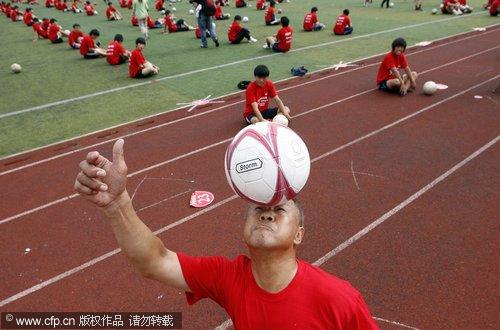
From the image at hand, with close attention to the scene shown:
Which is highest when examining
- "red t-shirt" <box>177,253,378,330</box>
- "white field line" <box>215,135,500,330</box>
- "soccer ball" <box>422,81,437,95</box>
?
"red t-shirt" <box>177,253,378,330</box>

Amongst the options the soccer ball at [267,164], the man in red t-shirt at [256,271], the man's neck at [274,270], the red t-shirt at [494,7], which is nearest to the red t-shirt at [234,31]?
the red t-shirt at [494,7]

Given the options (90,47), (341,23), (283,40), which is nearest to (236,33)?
(283,40)

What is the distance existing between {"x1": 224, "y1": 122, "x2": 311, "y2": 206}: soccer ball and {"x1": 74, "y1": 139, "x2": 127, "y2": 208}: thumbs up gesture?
64 cm

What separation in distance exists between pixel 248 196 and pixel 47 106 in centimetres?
894

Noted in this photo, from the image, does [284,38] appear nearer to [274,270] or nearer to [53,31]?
[53,31]

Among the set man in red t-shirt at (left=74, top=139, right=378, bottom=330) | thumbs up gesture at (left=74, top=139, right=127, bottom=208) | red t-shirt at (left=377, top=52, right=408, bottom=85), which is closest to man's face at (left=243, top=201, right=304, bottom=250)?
man in red t-shirt at (left=74, top=139, right=378, bottom=330)

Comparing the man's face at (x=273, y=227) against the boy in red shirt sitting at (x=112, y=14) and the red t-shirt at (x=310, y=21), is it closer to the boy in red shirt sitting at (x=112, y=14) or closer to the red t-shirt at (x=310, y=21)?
the red t-shirt at (x=310, y=21)

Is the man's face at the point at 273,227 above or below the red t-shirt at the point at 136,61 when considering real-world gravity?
above

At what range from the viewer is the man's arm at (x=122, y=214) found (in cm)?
178

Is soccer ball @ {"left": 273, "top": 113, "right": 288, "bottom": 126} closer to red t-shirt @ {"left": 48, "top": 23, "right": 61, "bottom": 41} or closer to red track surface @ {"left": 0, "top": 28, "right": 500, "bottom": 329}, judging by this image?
red track surface @ {"left": 0, "top": 28, "right": 500, "bottom": 329}

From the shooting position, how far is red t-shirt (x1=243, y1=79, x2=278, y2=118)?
757cm

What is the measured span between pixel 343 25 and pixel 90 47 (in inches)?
365

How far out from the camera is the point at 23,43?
693 inches

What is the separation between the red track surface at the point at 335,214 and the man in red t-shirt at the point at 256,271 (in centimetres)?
183
